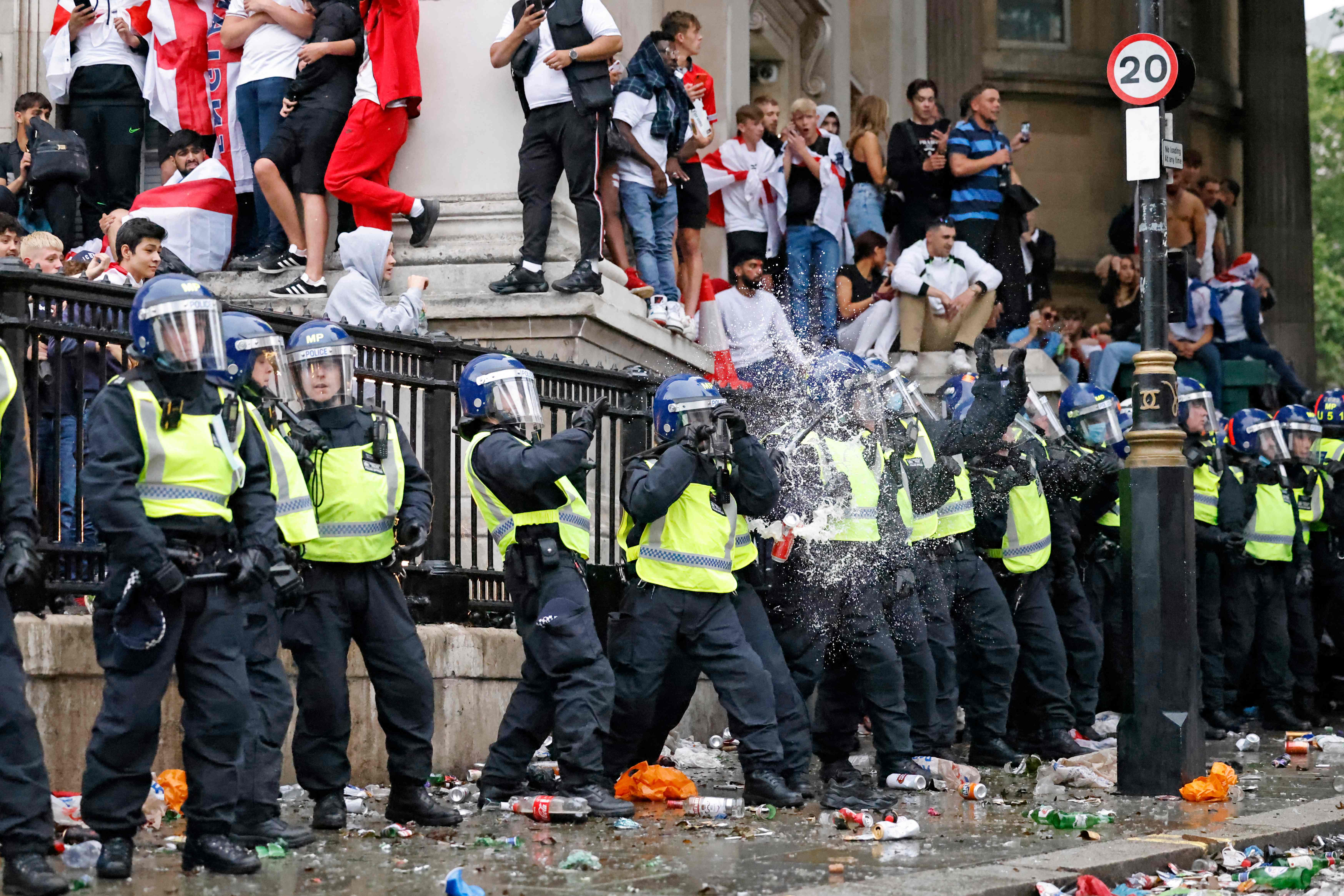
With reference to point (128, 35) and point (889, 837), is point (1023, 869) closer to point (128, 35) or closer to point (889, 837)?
point (889, 837)

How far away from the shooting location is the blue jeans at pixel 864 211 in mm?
16266

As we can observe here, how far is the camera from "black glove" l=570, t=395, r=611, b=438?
8.32 meters

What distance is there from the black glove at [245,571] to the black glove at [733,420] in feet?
8.53

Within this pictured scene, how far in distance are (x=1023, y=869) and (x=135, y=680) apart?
2.95 metres

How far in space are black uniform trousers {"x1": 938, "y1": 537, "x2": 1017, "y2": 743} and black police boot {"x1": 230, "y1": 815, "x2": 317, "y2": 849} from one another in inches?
175

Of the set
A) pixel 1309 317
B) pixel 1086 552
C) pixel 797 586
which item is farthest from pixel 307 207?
pixel 1309 317

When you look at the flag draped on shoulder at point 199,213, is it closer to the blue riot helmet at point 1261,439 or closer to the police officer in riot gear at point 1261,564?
the police officer in riot gear at point 1261,564

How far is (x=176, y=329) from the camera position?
21.4 feet

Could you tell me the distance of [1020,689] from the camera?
1134 centimetres

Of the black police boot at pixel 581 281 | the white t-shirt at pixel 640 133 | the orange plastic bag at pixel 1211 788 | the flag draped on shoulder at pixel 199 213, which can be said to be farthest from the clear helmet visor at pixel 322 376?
the white t-shirt at pixel 640 133

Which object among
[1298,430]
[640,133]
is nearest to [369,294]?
[640,133]

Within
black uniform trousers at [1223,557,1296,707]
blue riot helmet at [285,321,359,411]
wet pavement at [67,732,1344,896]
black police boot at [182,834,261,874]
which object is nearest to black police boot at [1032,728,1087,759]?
wet pavement at [67,732,1344,896]

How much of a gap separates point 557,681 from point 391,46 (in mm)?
5528

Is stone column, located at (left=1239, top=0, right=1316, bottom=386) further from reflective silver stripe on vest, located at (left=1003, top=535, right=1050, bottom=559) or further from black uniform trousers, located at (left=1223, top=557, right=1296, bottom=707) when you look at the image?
reflective silver stripe on vest, located at (left=1003, top=535, right=1050, bottom=559)
